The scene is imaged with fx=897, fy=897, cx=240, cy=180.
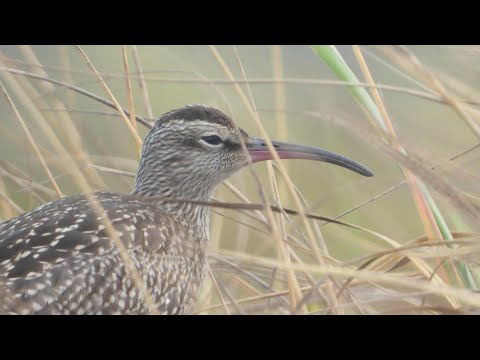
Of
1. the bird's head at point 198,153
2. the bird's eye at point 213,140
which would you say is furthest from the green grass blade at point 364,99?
the bird's eye at point 213,140

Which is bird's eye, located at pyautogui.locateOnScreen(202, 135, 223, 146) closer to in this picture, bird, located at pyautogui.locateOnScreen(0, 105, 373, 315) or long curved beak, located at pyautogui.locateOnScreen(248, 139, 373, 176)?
bird, located at pyautogui.locateOnScreen(0, 105, 373, 315)

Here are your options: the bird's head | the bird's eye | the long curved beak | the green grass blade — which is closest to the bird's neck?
the bird's head

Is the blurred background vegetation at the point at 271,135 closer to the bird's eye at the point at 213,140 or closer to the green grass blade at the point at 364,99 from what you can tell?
the green grass blade at the point at 364,99

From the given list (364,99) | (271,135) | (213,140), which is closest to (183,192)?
(213,140)

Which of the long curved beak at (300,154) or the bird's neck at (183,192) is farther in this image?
the bird's neck at (183,192)

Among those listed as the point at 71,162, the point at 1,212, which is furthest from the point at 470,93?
the point at 1,212

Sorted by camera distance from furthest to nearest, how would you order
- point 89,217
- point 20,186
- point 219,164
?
1. point 219,164
2. point 20,186
3. point 89,217

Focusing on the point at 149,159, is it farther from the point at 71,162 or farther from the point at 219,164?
the point at 71,162
